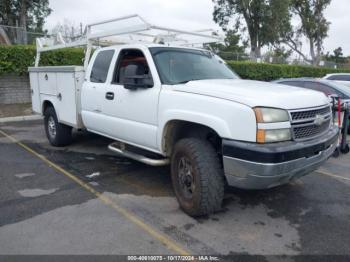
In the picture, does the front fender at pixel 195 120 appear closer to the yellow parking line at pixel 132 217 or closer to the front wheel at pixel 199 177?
the front wheel at pixel 199 177

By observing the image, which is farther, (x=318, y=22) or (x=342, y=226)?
(x=318, y=22)

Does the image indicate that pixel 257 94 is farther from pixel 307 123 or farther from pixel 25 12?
pixel 25 12

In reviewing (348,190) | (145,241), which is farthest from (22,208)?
(348,190)

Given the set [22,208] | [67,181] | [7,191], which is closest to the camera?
[22,208]

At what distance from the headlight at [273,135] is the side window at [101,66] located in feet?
9.45

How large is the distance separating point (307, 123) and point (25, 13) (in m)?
24.4

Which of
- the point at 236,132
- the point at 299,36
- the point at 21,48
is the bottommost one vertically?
the point at 236,132

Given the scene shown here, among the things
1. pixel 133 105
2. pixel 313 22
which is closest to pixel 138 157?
pixel 133 105

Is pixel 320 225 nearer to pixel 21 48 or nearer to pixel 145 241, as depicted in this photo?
pixel 145 241

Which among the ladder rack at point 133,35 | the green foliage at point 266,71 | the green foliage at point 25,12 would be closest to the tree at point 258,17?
the green foliage at point 266,71

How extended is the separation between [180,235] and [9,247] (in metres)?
1.64

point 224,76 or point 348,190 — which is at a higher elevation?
point 224,76

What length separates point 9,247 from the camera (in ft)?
10.5

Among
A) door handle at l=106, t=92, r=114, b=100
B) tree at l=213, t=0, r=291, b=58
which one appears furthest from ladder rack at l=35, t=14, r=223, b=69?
tree at l=213, t=0, r=291, b=58
